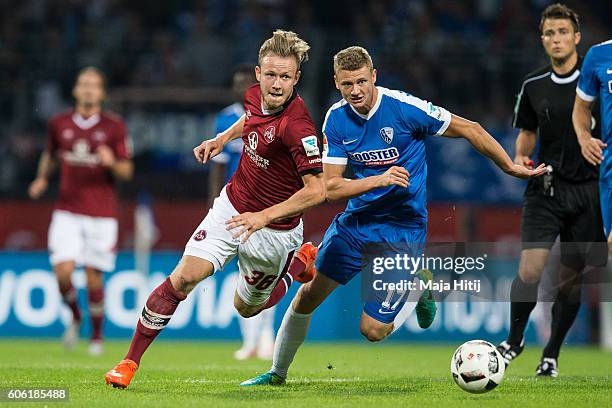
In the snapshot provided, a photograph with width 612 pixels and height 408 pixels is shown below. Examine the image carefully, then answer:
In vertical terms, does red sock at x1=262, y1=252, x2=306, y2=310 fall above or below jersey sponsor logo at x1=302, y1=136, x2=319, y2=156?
below

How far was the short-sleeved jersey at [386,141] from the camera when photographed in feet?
23.5

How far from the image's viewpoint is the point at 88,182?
1168 centimetres

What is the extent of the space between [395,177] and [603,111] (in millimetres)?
1680

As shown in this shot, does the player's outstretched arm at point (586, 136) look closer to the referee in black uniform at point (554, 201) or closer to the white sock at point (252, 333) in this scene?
the referee in black uniform at point (554, 201)

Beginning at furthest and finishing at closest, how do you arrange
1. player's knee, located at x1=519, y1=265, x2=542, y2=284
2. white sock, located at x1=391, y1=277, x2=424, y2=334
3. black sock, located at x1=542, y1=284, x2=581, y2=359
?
black sock, located at x1=542, y1=284, x2=581, y2=359 < player's knee, located at x1=519, y1=265, x2=542, y2=284 < white sock, located at x1=391, y1=277, x2=424, y2=334

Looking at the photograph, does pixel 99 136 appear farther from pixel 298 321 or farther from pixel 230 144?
pixel 298 321

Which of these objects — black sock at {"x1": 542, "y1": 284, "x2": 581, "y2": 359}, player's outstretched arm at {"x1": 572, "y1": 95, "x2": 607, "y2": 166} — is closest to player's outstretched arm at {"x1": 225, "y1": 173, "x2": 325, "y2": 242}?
player's outstretched arm at {"x1": 572, "y1": 95, "x2": 607, "y2": 166}

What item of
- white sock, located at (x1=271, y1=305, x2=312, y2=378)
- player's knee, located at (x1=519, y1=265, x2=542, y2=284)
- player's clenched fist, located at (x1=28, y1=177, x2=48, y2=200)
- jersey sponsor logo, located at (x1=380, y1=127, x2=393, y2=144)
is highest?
jersey sponsor logo, located at (x1=380, y1=127, x2=393, y2=144)

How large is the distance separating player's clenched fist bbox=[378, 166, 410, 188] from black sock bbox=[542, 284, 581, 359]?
261 cm

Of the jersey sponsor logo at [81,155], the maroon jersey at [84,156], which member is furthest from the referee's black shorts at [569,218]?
the jersey sponsor logo at [81,155]

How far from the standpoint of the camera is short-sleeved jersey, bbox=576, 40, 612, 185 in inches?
281

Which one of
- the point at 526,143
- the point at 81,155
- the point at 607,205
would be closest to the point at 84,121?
the point at 81,155

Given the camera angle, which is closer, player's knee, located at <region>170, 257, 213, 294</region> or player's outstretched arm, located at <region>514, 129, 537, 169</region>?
player's knee, located at <region>170, 257, 213, 294</region>

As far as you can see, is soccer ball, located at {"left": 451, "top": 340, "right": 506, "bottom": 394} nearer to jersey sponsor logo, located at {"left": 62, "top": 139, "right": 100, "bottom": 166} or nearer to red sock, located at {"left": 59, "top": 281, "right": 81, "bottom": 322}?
red sock, located at {"left": 59, "top": 281, "right": 81, "bottom": 322}
